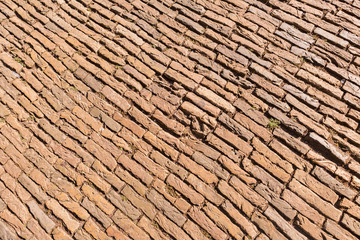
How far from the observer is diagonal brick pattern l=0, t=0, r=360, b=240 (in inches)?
95.3

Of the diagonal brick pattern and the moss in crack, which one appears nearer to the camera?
the diagonal brick pattern

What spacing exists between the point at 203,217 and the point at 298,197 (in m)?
0.88

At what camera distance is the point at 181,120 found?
9.10 feet

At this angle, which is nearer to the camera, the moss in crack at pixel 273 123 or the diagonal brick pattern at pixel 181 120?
the diagonal brick pattern at pixel 181 120

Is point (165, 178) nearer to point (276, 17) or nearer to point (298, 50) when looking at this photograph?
point (298, 50)

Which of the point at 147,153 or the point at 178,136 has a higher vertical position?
the point at 178,136

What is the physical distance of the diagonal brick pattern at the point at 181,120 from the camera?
2.42m

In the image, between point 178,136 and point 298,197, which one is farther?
point 178,136

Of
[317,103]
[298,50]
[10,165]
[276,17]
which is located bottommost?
[10,165]

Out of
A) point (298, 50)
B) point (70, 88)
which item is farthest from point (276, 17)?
point (70, 88)

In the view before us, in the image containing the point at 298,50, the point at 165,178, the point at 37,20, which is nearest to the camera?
the point at 165,178

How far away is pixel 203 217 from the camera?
95.3 inches

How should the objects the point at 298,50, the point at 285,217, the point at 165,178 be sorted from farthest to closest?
the point at 298,50 → the point at 165,178 → the point at 285,217

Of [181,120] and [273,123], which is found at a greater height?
[273,123]
